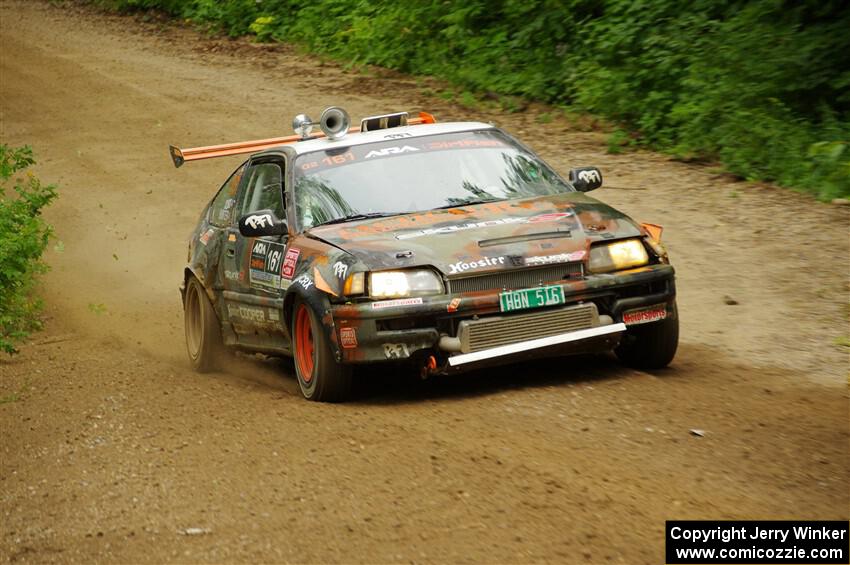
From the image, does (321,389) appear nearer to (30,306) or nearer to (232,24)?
(30,306)

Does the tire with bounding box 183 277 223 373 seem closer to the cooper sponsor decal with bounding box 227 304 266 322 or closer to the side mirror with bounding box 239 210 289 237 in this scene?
the cooper sponsor decal with bounding box 227 304 266 322

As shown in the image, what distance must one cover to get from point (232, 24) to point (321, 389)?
20.3m

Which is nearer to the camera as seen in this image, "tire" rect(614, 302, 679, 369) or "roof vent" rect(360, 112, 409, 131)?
"tire" rect(614, 302, 679, 369)

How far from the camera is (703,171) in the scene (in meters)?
13.9

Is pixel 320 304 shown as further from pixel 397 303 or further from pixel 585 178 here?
pixel 585 178

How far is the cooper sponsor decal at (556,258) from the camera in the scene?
6871 millimetres

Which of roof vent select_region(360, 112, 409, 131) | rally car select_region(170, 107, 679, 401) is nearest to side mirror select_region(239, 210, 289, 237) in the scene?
rally car select_region(170, 107, 679, 401)

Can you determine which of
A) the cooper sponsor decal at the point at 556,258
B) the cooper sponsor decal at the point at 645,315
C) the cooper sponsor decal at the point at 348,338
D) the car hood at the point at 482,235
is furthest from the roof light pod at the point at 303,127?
the cooper sponsor decal at the point at 645,315

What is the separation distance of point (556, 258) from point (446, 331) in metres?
0.72

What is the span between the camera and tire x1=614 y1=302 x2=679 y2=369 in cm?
732

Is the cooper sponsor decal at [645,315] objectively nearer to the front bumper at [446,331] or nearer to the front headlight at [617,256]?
the front bumper at [446,331]

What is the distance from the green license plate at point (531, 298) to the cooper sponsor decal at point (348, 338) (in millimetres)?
800

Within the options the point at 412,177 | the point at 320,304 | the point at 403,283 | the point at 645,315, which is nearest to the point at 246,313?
the point at 412,177

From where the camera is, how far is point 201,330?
948cm
